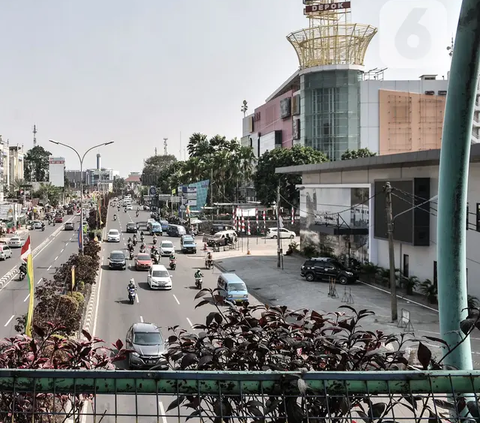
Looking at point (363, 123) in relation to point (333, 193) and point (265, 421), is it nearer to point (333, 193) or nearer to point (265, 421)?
point (333, 193)

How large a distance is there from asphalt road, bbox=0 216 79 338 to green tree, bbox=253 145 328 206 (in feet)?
69.6

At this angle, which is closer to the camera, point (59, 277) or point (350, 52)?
point (59, 277)

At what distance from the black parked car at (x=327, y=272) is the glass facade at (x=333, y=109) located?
138 feet

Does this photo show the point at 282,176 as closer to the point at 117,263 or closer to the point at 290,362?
the point at 117,263

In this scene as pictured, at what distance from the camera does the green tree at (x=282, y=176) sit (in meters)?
61.1

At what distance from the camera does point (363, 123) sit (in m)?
72.1

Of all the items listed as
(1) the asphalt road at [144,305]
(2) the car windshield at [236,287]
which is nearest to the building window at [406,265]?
(2) the car windshield at [236,287]

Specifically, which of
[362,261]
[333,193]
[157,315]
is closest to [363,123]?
[333,193]

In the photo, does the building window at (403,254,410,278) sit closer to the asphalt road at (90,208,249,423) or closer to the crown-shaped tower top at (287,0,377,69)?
the asphalt road at (90,208,249,423)

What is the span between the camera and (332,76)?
2778 inches

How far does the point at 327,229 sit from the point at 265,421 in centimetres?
3446

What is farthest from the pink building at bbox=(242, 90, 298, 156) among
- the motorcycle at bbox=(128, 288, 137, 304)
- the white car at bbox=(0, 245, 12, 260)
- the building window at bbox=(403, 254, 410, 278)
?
the motorcycle at bbox=(128, 288, 137, 304)

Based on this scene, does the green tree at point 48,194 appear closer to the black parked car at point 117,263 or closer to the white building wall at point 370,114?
the white building wall at point 370,114

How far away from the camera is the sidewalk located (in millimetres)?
21020
